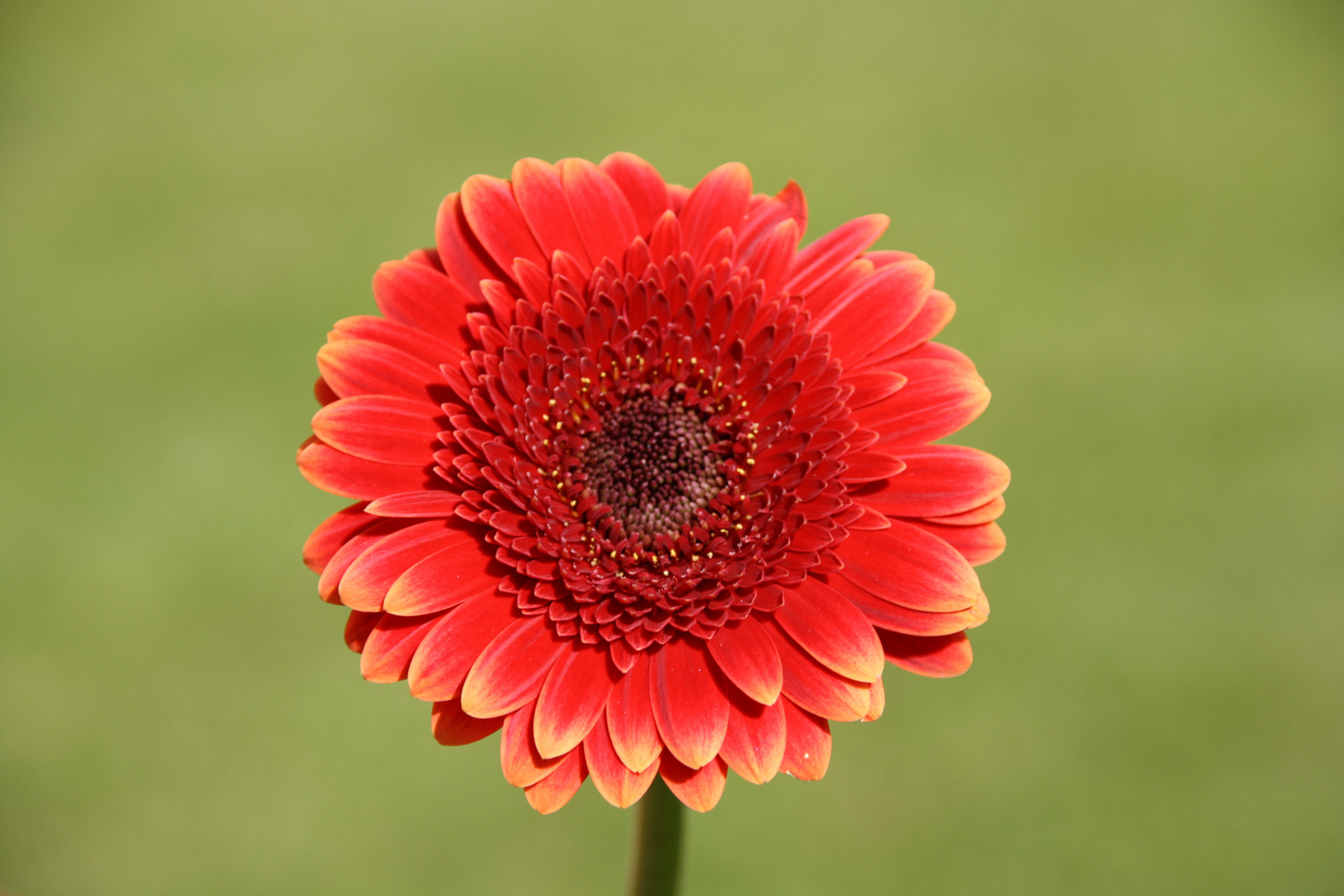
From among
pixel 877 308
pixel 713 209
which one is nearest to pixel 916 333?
pixel 877 308

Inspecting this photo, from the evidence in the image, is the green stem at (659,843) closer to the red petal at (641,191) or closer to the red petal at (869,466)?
the red petal at (869,466)

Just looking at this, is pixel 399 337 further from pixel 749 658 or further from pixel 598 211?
pixel 749 658

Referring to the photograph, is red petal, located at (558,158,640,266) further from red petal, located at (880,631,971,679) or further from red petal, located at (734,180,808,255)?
red petal, located at (880,631,971,679)

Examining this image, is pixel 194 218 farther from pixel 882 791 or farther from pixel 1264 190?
pixel 1264 190

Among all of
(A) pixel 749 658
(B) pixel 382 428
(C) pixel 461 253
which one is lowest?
(A) pixel 749 658

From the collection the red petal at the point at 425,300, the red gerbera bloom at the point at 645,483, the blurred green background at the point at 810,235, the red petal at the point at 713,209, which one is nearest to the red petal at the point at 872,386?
the red gerbera bloom at the point at 645,483
